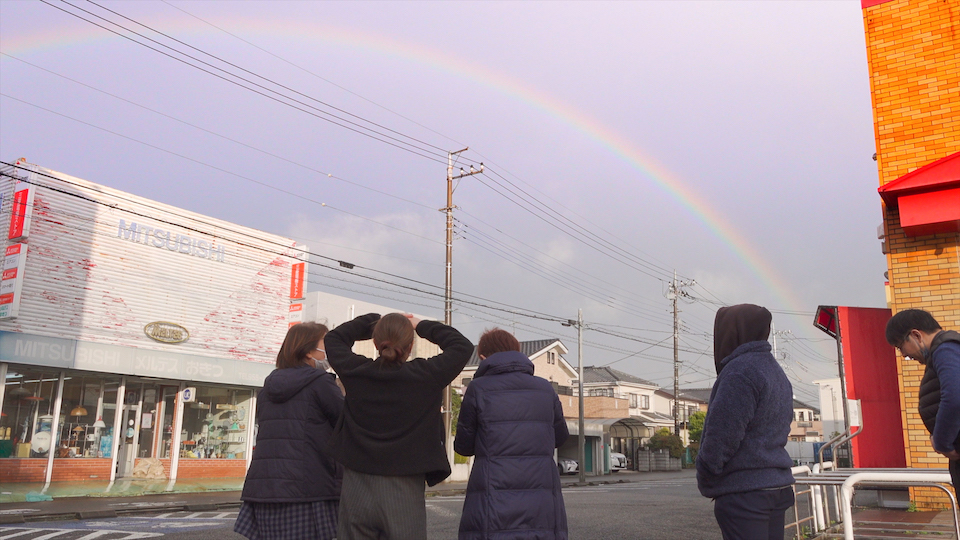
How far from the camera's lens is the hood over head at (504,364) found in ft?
13.0

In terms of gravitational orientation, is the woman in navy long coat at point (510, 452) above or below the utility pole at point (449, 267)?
below

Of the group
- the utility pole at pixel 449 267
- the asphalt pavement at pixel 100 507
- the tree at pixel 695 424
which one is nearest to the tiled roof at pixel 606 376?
the tree at pixel 695 424

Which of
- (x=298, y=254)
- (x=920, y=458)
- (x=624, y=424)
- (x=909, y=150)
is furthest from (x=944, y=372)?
(x=624, y=424)

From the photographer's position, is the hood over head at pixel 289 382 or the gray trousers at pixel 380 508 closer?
the gray trousers at pixel 380 508

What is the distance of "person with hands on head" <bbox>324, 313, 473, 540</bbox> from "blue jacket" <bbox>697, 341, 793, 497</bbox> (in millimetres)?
1308

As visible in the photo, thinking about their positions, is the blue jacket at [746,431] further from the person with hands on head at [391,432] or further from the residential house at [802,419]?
the residential house at [802,419]

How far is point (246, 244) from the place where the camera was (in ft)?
67.0

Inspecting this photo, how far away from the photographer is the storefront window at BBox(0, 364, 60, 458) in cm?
1585

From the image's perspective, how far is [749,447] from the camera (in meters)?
3.47

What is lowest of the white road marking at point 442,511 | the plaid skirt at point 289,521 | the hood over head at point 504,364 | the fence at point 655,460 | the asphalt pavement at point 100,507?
the fence at point 655,460

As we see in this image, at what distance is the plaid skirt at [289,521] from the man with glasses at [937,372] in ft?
10.9

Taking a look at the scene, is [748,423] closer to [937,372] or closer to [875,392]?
[937,372]

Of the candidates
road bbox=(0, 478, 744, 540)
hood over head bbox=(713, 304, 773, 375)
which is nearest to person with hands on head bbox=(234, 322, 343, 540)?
hood over head bbox=(713, 304, 773, 375)

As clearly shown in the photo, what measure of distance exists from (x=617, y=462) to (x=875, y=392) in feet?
109
